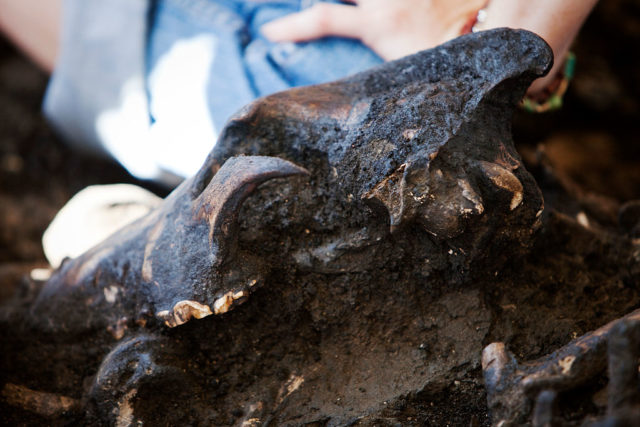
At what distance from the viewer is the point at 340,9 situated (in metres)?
0.95

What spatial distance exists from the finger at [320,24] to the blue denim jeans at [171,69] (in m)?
0.01

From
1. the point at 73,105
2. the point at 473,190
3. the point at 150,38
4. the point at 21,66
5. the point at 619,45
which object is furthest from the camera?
the point at 21,66

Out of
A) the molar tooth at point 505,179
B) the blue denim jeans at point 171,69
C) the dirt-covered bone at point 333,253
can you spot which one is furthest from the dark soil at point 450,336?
the blue denim jeans at point 171,69

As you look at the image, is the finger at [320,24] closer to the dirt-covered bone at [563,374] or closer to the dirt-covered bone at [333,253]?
the dirt-covered bone at [333,253]

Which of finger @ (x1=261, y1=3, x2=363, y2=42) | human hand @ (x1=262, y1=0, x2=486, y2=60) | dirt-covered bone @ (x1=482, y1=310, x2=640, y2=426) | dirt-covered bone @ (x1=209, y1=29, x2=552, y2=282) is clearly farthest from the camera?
finger @ (x1=261, y1=3, x2=363, y2=42)

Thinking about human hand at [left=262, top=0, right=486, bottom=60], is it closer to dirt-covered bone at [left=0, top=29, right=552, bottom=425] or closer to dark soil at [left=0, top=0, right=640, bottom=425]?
dirt-covered bone at [left=0, top=29, right=552, bottom=425]

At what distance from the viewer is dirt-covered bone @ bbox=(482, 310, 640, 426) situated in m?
0.52

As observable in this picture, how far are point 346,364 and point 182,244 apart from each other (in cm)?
25

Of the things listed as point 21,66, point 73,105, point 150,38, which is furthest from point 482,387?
point 21,66

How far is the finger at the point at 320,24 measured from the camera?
95 cm

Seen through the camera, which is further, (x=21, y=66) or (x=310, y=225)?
(x=21, y=66)

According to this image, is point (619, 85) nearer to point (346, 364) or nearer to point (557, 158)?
point (557, 158)

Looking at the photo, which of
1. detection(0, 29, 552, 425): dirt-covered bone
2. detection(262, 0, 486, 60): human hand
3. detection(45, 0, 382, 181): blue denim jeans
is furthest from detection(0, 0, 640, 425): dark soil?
detection(45, 0, 382, 181): blue denim jeans

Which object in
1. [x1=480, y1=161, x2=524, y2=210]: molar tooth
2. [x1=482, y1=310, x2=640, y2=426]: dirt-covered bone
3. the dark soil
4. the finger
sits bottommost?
the dark soil
